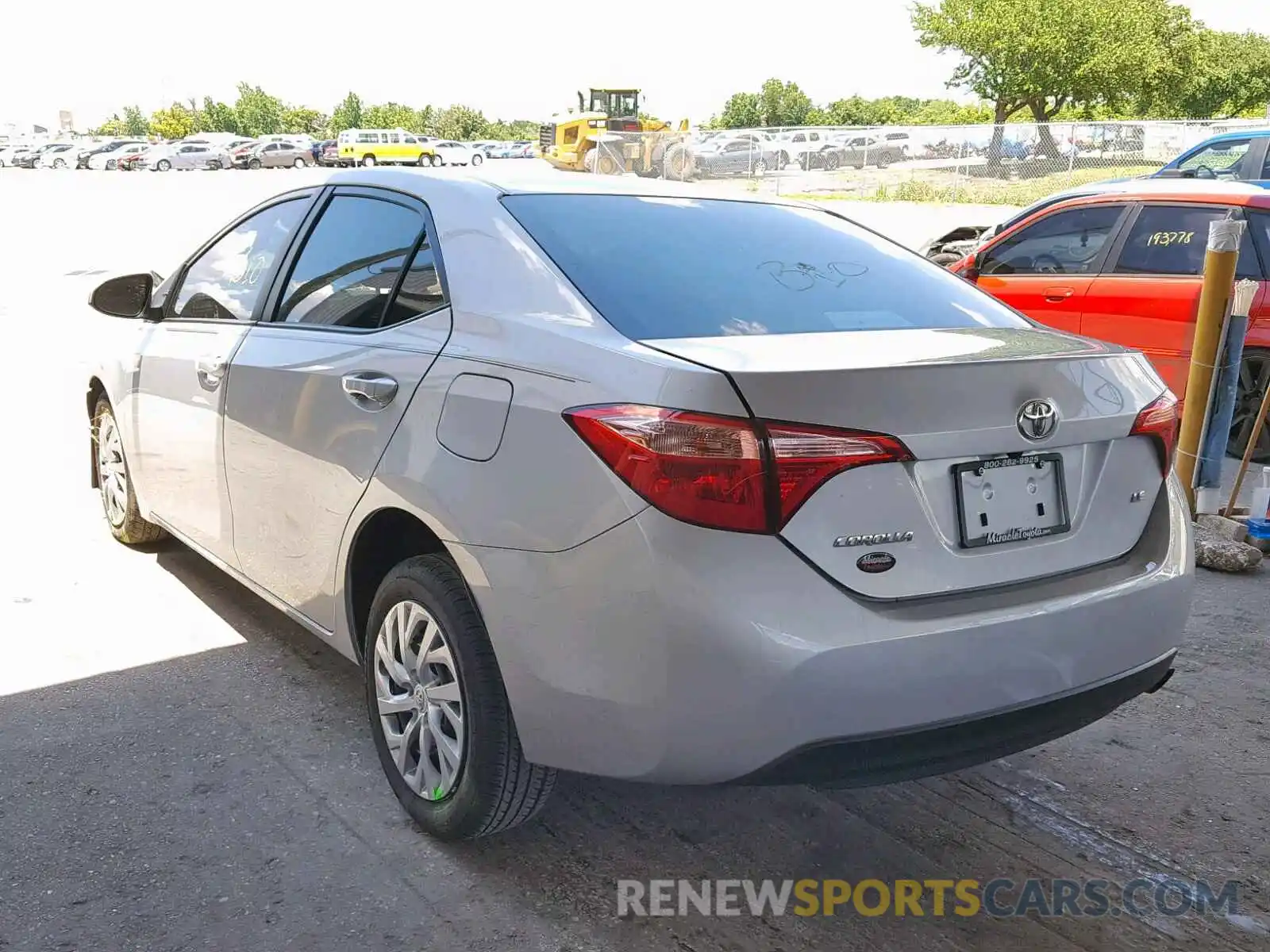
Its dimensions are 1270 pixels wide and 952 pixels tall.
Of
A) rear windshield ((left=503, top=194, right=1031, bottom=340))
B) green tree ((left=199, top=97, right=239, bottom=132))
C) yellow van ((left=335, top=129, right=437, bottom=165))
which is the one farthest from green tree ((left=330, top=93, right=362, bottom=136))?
rear windshield ((left=503, top=194, right=1031, bottom=340))

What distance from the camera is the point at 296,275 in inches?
145

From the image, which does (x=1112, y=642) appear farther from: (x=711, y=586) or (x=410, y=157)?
(x=410, y=157)

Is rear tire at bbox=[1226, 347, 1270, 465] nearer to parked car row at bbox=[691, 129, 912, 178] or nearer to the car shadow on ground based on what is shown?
the car shadow on ground

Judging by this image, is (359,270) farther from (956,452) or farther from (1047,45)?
(1047,45)

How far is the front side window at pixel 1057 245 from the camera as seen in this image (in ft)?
25.6

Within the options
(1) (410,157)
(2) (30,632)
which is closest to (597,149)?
(1) (410,157)

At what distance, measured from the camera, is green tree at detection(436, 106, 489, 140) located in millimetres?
105688

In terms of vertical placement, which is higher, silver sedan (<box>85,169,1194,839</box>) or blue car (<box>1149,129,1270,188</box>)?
blue car (<box>1149,129,1270,188</box>)

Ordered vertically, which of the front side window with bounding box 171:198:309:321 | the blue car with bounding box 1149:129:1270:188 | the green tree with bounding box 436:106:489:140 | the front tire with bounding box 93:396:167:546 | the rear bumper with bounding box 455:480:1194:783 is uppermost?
the green tree with bounding box 436:106:489:140

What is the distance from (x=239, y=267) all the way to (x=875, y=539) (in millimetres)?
2741

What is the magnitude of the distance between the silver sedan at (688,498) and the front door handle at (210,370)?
330 mm

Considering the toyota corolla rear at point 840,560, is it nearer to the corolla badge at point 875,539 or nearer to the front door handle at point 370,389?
the corolla badge at point 875,539

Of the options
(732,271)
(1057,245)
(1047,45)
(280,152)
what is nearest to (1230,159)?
(1057,245)

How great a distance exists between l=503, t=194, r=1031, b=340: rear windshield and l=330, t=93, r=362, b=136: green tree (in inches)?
4489
